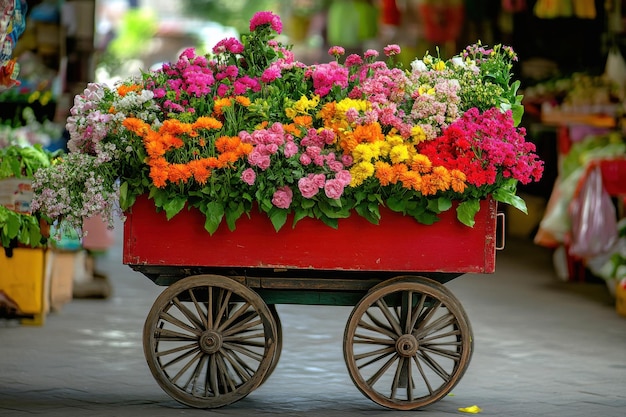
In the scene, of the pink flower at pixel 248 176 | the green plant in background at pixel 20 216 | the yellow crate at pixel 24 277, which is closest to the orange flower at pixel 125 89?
the pink flower at pixel 248 176

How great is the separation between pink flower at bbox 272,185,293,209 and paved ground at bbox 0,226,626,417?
3.40ft

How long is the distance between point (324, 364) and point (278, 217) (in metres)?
1.87

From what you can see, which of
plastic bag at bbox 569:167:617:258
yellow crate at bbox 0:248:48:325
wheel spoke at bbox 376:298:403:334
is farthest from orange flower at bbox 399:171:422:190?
plastic bag at bbox 569:167:617:258

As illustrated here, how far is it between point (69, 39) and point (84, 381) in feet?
21.0

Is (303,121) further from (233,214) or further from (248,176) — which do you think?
(233,214)

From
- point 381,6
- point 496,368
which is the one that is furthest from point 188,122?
point 381,6

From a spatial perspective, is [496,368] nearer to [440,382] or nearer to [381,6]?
[440,382]

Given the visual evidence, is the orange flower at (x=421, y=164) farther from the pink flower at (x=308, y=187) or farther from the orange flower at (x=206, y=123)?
the orange flower at (x=206, y=123)

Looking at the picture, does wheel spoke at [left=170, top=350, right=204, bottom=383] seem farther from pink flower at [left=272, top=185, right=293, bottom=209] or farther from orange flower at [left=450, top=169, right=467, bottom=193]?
orange flower at [left=450, top=169, right=467, bottom=193]

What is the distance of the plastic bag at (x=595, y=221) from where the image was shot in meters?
10.6

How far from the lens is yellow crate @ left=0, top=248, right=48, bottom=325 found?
321 inches

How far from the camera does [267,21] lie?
623 cm

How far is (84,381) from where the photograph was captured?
22.1 ft

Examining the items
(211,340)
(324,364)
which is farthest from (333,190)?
(324,364)
